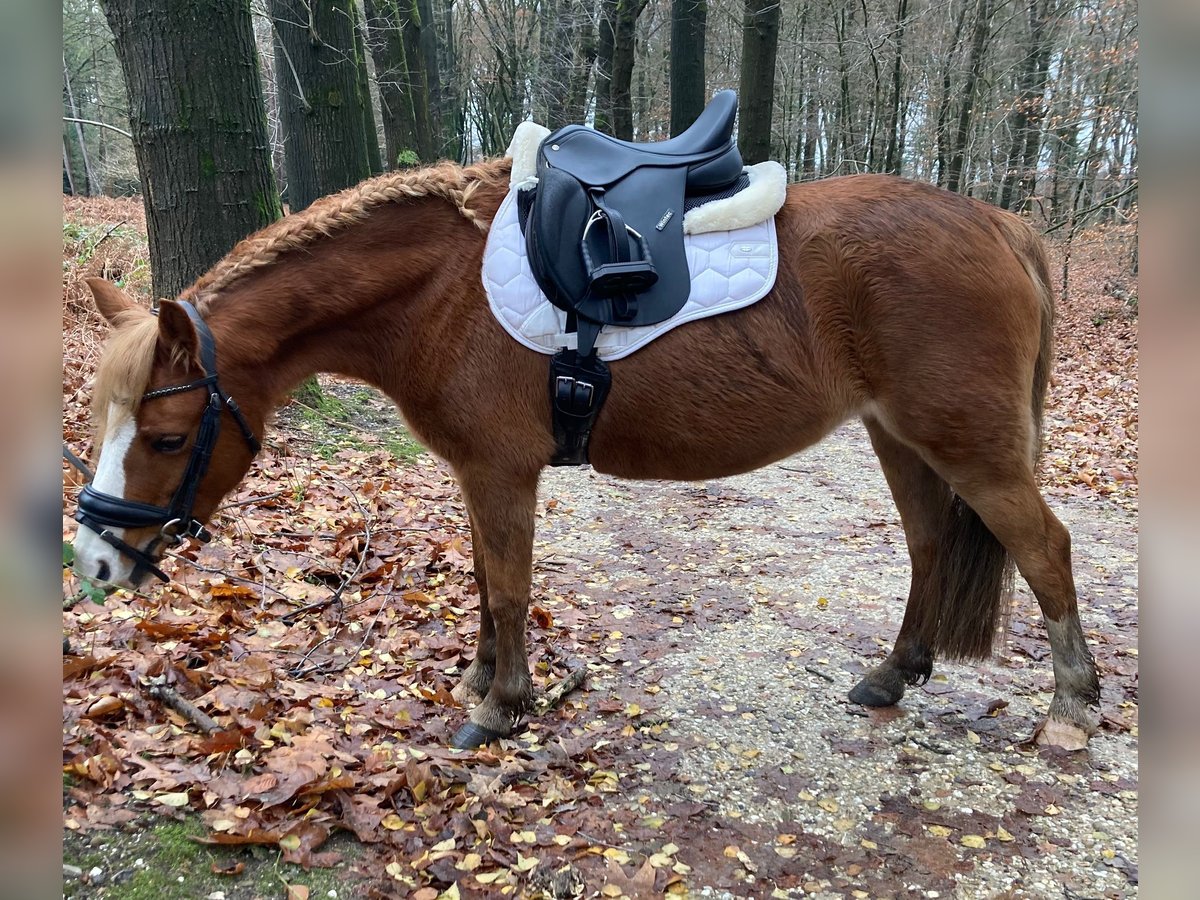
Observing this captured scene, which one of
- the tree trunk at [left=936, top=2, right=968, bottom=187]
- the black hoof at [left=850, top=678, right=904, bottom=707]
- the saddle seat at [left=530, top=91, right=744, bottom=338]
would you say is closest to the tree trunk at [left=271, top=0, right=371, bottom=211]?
the saddle seat at [left=530, top=91, right=744, bottom=338]

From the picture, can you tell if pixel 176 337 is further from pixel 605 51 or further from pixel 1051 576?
pixel 605 51

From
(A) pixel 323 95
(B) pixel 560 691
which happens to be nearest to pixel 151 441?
(B) pixel 560 691

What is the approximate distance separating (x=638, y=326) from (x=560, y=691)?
1.89m

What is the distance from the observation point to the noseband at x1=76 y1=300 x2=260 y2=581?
2664 mm

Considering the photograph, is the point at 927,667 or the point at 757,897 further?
the point at 927,667

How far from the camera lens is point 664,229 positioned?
10.4ft

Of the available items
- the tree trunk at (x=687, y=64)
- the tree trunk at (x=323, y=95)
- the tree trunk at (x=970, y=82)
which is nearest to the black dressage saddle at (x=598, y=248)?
the tree trunk at (x=323, y=95)

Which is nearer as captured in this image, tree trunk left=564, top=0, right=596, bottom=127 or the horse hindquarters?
the horse hindquarters

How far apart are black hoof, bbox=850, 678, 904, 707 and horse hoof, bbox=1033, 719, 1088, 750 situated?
2.06 feet

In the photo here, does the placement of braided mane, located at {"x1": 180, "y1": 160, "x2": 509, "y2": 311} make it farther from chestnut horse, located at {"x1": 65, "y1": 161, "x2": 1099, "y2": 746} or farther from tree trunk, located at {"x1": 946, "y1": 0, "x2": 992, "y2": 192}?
tree trunk, located at {"x1": 946, "y1": 0, "x2": 992, "y2": 192}

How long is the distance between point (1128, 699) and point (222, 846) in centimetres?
412
